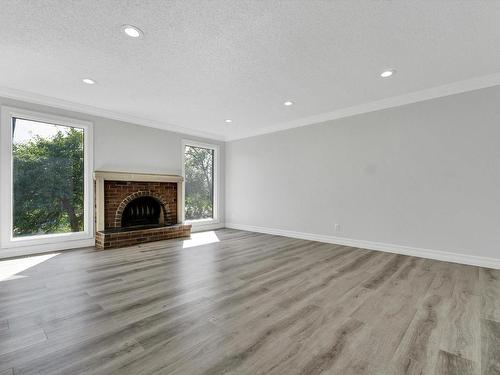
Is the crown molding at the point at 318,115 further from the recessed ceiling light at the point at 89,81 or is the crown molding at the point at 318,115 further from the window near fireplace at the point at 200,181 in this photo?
the recessed ceiling light at the point at 89,81

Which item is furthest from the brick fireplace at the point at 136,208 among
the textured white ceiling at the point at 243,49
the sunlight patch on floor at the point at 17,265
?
the textured white ceiling at the point at 243,49

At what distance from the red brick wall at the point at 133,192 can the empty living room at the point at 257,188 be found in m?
0.04

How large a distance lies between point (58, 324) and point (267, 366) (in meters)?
1.64

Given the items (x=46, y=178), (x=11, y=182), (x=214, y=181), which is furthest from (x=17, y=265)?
(x=214, y=181)

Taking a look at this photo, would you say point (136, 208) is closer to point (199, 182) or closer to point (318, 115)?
point (199, 182)

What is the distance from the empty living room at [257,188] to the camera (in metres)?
1.65

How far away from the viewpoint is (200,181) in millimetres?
6234

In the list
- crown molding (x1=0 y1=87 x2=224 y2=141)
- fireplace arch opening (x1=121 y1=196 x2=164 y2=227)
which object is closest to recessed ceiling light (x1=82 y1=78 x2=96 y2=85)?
crown molding (x1=0 y1=87 x2=224 y2=141)

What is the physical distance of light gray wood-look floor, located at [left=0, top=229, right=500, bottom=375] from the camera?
4.62 feet

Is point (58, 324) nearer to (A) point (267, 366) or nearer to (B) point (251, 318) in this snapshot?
(B) point (251, 318)

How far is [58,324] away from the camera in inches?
71.1

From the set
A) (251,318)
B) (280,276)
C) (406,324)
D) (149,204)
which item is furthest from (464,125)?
(149,204)

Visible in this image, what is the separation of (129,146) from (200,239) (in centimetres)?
242

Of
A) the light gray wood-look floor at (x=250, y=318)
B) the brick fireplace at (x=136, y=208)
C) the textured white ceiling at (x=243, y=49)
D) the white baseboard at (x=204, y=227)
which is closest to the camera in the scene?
the light gray wood-look floor at (x=250, y=318)
